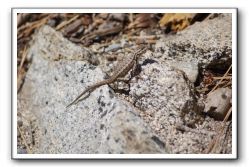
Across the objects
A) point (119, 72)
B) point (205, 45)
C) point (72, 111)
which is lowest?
point (72, 111)

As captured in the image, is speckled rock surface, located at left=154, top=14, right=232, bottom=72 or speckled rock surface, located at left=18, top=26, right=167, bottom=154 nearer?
speckled rock surface, located at left=18, top=26, right=167, bottom=154

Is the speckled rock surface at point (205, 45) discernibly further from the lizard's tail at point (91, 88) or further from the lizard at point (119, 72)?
the lizard's tail at point (91, 88)

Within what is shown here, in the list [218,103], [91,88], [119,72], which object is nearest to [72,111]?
[91,88]

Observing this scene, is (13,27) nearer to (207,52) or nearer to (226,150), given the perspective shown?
(207,52)

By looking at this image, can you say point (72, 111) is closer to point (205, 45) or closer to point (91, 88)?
point (91, 88)

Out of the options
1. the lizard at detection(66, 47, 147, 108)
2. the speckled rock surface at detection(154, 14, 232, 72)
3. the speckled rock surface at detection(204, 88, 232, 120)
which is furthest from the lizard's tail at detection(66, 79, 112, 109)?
the speckled rock surface at detection(204, 88, 232, 120)

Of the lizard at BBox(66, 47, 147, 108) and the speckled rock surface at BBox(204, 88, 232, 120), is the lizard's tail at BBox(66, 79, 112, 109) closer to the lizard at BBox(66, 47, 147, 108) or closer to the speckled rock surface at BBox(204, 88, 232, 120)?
the lizard at BBox(66, 47, 147, 108)

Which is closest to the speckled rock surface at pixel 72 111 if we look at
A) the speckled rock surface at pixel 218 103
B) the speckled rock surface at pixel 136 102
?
the speckled rock surface at pixel 136 102

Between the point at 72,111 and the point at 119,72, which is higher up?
the point at 119,72
